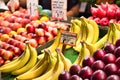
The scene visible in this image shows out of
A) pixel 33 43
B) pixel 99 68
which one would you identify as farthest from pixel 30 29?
pixel 99 68

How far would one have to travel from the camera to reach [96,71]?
1.46m

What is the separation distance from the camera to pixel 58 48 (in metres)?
1.81

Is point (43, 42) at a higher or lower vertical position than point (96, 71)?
lower

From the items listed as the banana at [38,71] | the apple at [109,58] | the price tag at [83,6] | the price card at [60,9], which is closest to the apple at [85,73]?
the apple at [109,58]

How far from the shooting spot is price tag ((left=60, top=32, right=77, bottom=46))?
2102 millimetres

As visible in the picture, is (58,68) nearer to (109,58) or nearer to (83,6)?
(109,58)

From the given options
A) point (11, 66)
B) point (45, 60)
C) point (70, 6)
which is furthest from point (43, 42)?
point (70, 6)

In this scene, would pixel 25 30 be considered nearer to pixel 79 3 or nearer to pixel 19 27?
pixel 19 27

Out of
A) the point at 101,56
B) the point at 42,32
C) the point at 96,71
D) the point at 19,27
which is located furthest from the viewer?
the point at 19,27

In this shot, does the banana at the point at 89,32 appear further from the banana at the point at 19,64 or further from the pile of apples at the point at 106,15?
the banana at the point at 19,64

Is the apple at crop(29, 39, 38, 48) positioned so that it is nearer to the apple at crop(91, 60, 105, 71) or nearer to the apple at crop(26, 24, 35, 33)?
the apple at crop(26, 24, 35, 33)

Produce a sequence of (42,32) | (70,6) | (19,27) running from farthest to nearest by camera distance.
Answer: (70,6), (19,27), (42,32)

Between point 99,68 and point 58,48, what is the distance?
→ 1.24ft

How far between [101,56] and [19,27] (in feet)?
4.67
